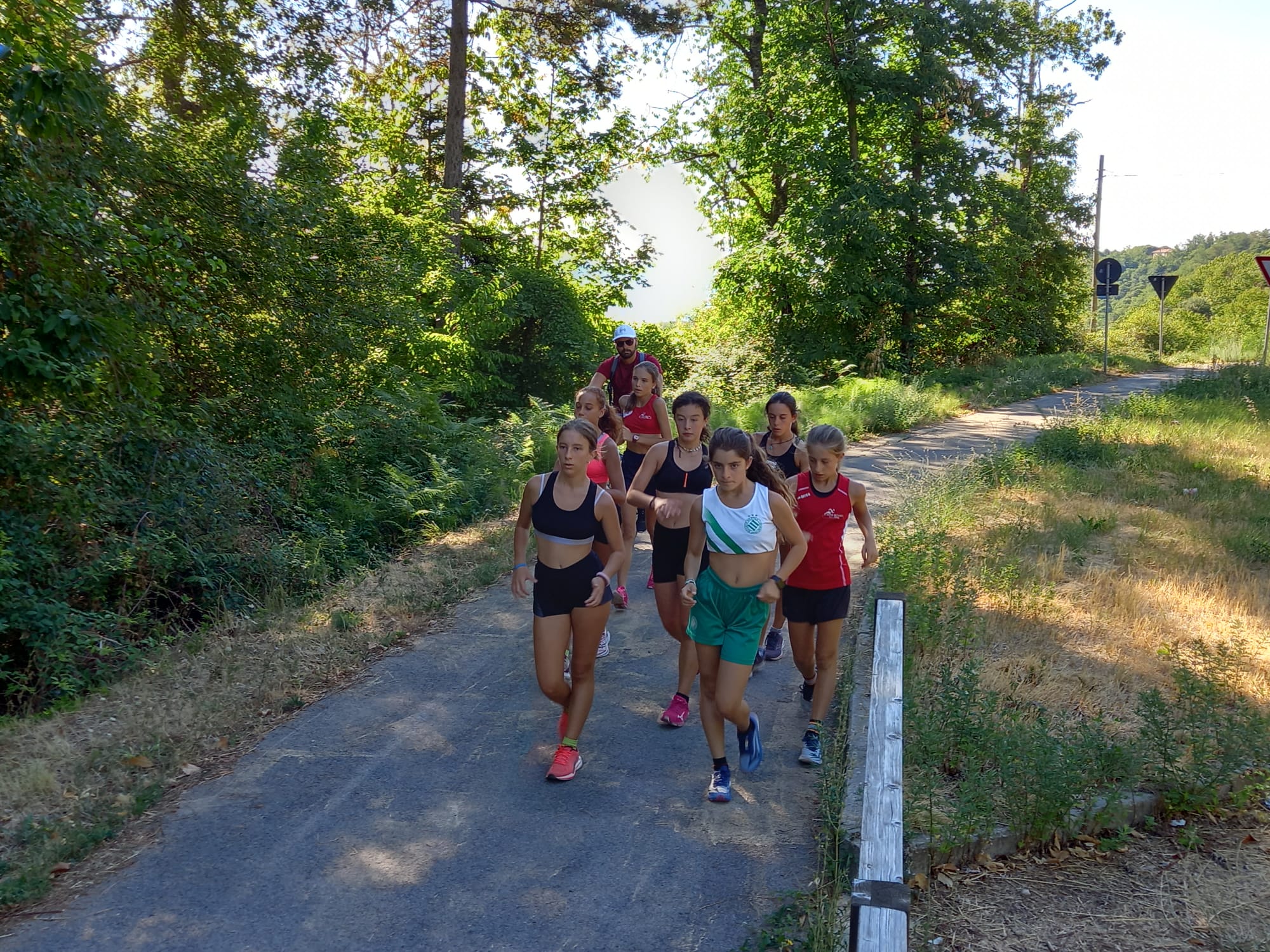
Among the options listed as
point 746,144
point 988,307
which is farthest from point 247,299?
point 988,307

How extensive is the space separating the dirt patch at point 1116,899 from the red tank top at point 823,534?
164 cm

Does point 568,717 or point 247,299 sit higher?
point 247,299

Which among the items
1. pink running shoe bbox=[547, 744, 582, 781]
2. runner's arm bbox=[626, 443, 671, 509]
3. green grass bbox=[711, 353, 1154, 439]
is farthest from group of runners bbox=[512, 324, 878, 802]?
green grass bbox=[711, 353, 1154, 439]

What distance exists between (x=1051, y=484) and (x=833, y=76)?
1599 cm

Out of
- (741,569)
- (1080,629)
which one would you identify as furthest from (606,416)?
(1080,629)

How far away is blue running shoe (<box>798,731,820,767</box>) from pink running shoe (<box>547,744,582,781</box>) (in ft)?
4.14

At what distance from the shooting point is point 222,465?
968 cm

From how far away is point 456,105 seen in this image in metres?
21.4

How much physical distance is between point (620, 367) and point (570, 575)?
331cm

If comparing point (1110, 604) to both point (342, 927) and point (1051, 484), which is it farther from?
point (342, 927)

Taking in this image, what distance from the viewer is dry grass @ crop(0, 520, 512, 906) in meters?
4.57

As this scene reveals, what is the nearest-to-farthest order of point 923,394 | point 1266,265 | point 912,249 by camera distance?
1. point 1266,265
2. point 923,394
3. point 912,249

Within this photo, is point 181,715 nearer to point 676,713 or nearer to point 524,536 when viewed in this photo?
point 524,536

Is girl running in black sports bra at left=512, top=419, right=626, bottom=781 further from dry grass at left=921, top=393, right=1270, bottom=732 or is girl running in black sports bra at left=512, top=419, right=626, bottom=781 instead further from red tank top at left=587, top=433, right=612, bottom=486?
dry grass at left=921, top=393, right=1270, bottom=732
